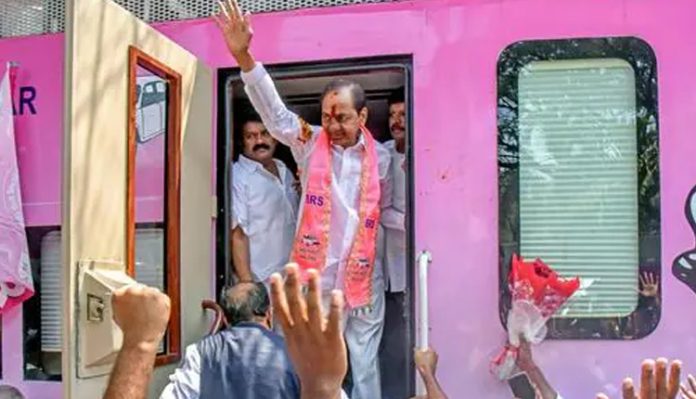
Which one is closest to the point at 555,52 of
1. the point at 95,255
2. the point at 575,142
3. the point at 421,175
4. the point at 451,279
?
the point at 575,142

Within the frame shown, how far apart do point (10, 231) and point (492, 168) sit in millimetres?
1590

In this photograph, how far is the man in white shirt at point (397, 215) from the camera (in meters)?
3.62

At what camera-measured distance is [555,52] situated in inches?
123

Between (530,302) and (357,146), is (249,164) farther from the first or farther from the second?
(530,302)

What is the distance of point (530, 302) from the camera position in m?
2.98

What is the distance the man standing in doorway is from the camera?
11.1 ft

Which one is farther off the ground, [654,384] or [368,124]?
[368,124]

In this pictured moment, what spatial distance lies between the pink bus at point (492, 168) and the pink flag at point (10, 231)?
0.05m

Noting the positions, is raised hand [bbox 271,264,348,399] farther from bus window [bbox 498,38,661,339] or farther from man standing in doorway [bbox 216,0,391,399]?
man standing in doorway [bbox 216,0,391,399]

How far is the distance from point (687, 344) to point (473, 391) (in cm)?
64

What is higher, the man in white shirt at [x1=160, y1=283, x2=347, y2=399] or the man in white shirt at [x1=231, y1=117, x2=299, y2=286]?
the man in white shirt at [x1=231, y1=117, x2=299, y2=286]

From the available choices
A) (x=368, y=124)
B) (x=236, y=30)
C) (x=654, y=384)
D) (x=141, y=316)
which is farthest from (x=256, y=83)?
(x=654, y=384)

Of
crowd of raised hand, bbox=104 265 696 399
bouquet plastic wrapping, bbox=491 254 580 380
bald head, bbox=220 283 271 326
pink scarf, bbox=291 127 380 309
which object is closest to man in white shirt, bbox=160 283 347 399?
bald head, bbox=220 283 271 326

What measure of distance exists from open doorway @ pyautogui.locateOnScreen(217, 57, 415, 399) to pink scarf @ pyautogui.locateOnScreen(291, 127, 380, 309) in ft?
0.42
